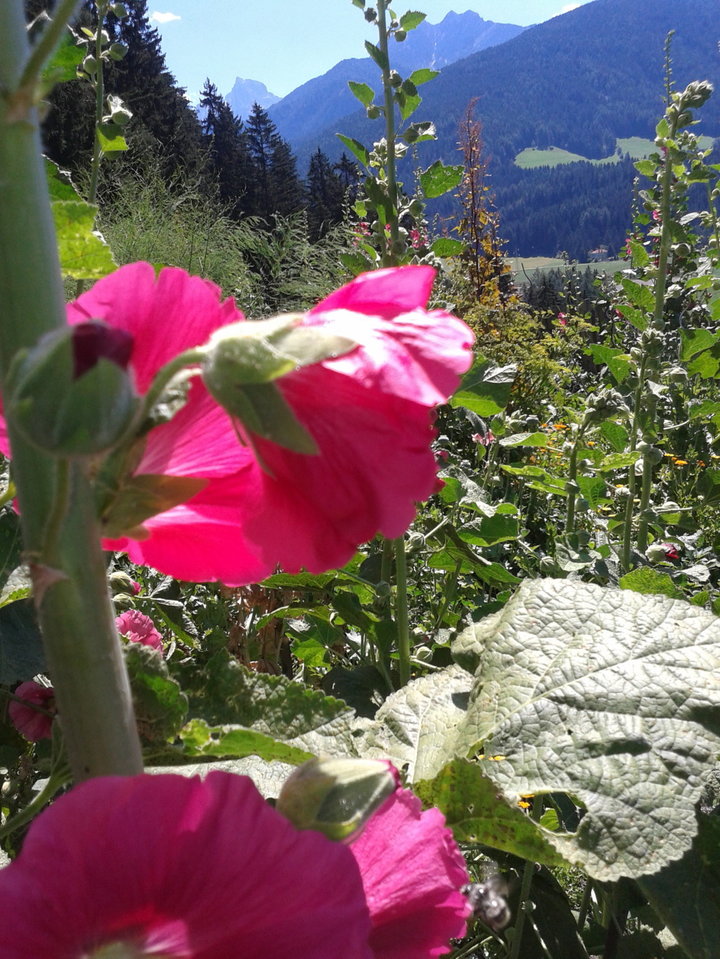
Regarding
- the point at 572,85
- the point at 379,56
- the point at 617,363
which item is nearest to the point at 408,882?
the point at 379,56

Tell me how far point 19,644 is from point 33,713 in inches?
4.8

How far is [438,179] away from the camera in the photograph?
1778 millimetres

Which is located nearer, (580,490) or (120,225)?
(580,490)

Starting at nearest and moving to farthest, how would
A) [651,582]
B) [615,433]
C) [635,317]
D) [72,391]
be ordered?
1. [72,391]
2. [651,582]
3. [635,317]
4. [615,433]

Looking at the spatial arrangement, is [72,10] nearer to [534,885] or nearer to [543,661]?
[543,661]

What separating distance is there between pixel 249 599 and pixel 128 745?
1503mm

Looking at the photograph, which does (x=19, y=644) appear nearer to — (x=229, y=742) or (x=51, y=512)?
(x=229, y=742)

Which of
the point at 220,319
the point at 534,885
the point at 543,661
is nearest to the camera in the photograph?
the point at 220,319

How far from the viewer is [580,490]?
2289 mm

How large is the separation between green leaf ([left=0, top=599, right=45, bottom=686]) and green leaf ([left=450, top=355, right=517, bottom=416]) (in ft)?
3.06

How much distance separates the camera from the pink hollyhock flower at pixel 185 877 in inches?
13.5

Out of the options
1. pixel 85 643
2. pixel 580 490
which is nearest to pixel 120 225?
pixel 580 490

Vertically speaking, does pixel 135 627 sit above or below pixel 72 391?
below

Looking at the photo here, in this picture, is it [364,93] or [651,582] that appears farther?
[364,93]
